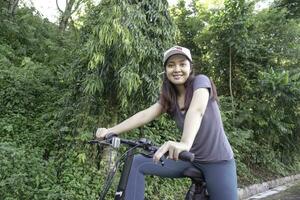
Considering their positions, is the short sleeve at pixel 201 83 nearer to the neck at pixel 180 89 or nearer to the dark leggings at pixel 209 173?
the neck at pixel 180 89

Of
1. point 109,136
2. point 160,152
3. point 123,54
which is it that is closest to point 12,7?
point 123,54

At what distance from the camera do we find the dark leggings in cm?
288

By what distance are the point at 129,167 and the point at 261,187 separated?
6.49 meters

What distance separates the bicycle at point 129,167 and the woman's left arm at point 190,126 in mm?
55

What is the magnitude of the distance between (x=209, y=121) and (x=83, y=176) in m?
3.24

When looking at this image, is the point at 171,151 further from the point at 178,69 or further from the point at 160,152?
the point at 178,69

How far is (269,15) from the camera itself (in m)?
9.91

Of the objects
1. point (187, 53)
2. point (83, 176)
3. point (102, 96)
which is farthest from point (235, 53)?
point (187, 53)

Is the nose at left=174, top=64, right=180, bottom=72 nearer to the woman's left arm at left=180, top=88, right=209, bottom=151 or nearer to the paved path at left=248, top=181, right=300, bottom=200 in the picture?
the woman's left arm at left=180, top=88, right=209, bottom=151

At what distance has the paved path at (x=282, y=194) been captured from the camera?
7751mm

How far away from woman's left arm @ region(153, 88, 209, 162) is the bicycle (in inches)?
2.2

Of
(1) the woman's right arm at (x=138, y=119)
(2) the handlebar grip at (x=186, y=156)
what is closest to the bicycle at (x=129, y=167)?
(2) the handlebar grip at (x=186, y=156)

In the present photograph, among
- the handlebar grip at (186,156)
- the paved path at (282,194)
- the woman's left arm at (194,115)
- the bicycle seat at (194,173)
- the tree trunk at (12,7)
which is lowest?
the paved path at (282,194)

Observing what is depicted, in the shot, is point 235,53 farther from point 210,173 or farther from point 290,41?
point 210,173
